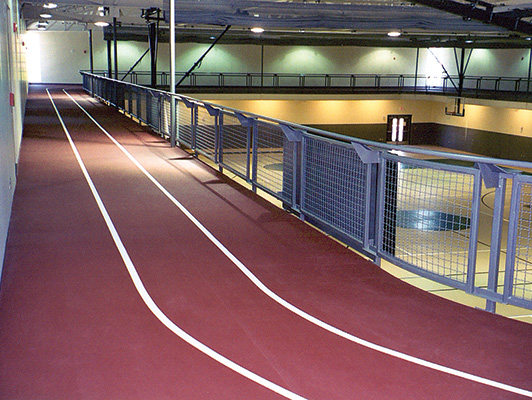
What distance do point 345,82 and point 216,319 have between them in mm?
35264

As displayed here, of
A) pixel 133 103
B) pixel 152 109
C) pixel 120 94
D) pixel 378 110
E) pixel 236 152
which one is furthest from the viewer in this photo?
pixel 378 110

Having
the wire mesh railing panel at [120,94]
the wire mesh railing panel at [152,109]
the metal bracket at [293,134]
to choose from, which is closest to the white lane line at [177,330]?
the metal bracket at [293,134]

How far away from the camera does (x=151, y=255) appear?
5559 millimetres

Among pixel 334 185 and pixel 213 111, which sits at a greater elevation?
pixel 213 111

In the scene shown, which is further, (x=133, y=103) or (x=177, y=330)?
(x=133, y=103)

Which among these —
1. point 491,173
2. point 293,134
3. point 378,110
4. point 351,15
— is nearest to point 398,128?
point 378,110

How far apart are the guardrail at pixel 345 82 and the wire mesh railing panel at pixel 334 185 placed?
78.0 ft

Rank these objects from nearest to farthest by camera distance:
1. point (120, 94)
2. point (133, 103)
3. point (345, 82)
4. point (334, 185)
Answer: point (334, 185), point (133, 103), point (120, 94), point (345, 82)

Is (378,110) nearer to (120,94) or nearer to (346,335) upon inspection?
(120,94)

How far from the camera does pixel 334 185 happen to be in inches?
245

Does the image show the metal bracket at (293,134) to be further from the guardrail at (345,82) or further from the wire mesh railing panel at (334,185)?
the guardrail at (345,82)

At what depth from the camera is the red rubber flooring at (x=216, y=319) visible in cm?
332

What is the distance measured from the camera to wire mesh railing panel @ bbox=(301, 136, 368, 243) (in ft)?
18.7

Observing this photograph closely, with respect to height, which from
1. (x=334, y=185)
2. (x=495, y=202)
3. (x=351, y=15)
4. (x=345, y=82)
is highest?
(x=351, y=15)
